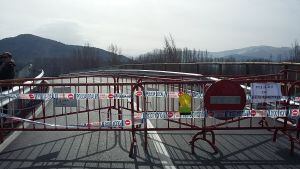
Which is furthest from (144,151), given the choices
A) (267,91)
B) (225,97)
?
(267,91)

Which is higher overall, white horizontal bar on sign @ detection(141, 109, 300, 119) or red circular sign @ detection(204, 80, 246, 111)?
red circular sign @ detection(204, 80, 246, 111)

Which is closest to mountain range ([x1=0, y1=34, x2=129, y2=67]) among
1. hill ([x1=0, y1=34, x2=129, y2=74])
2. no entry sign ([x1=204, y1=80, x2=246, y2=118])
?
hill ([x1=0, y1=34, x2=129, y2=74])

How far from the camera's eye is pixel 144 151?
844cm

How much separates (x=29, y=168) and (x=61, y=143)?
2025 mm

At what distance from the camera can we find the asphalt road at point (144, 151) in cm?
750

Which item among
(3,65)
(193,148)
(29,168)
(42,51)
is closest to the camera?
(29,168)

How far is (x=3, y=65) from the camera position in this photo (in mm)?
12828

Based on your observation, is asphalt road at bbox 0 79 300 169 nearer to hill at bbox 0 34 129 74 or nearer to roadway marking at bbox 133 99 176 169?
roadway marking at bbox 133 99 176 169

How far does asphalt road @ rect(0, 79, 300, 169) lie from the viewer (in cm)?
750

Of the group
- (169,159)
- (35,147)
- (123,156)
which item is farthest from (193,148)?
(35,147)

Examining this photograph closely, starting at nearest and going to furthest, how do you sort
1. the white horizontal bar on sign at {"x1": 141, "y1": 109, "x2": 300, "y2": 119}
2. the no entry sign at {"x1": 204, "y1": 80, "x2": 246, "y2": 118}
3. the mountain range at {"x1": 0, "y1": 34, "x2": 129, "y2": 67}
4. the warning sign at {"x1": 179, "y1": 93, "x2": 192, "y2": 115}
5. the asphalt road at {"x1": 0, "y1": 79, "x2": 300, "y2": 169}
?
the asphalt road at {"x1": 0, "y1": 79, "x2": 300, "y2": 169}
the no entry sign at {"x1": 204, "y1": 80, "x2": 246, "y2": 118}
the white horizontal bar on sign at {"x1": 141, "y1": 109, "x2": 300, "y2": 119}
the warning sign at {"x1": 179, "y1": 93, "x2": 192, "y2": 115}
the mountain range at {"x1": 0, "y1": 34, "x2": 129, "y2": 67}

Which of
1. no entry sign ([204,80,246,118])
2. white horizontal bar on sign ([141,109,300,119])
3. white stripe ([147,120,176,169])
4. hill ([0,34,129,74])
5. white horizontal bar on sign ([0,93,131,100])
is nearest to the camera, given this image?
white stripe ([147,120,176,169])

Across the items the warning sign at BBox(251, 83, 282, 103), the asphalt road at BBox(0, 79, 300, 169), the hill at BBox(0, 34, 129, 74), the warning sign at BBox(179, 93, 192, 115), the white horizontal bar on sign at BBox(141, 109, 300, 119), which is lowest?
the asphalt road at BBox(0, 79, 300, 169)

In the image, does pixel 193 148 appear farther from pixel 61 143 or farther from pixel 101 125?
pixel 61 143
